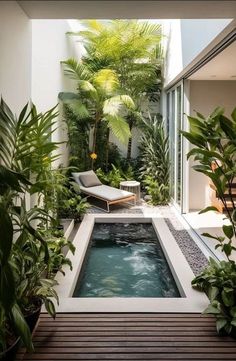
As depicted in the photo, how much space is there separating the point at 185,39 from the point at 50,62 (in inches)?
92.7

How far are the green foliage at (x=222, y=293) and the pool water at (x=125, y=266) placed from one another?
72 centimetres

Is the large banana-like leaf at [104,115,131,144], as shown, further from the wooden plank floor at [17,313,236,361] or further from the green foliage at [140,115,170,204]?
the wooden plank floor at [17,313,236,361]

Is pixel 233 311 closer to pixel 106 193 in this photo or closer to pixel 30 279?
pixel 30 279

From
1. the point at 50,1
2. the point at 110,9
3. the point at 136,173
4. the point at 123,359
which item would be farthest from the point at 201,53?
the point at 136,173

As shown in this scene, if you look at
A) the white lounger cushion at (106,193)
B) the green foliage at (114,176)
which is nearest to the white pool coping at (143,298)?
the white lounger cushion at (106,193)

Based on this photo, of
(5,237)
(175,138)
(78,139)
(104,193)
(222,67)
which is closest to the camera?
(5,237)

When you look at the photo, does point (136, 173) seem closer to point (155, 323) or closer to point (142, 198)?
point (142, 198)

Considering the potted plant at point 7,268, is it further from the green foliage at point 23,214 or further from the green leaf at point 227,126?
the green leaf at point 227,126

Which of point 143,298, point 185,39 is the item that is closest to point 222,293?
point 143,298

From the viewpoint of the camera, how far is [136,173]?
8.91 metres

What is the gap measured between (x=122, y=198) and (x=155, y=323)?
4.36 m

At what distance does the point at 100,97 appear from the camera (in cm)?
802

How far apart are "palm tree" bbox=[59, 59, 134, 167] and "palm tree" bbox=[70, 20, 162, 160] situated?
655 mm

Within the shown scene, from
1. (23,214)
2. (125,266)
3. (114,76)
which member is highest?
(114,76)
